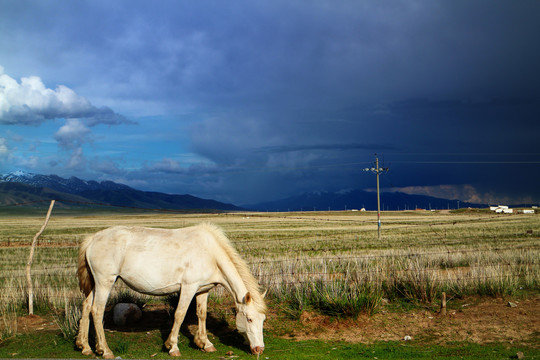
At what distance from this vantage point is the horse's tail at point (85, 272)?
8589mm

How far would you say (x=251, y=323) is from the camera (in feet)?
26.0

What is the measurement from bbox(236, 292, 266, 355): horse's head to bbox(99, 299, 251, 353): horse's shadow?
0.64 meters

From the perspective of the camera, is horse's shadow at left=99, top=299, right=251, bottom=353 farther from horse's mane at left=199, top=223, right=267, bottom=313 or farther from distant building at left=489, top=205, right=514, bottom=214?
distant building at left=489, top=205, right=514, bottom=214

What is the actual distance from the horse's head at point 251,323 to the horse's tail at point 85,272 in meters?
3.15

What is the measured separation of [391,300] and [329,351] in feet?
12.3

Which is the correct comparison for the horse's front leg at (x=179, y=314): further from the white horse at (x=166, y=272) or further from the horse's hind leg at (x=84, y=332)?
the horse's hind leg at (x=84, y=332)

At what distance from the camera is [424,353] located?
796cm

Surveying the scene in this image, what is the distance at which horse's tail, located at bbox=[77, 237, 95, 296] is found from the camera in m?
8.59

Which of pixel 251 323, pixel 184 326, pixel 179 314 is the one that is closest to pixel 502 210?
pixel 184 326

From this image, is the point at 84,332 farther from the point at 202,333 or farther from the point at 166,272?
the point at 202,333

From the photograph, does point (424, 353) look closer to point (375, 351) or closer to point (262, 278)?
point (375, 351)

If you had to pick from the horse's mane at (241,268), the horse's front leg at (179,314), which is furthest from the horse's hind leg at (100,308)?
the horse's mane at (241,268)

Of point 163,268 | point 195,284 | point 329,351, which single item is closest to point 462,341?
point 329,351

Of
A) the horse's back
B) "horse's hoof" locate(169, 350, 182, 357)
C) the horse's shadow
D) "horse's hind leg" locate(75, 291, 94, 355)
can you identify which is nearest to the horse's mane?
the horse's back
